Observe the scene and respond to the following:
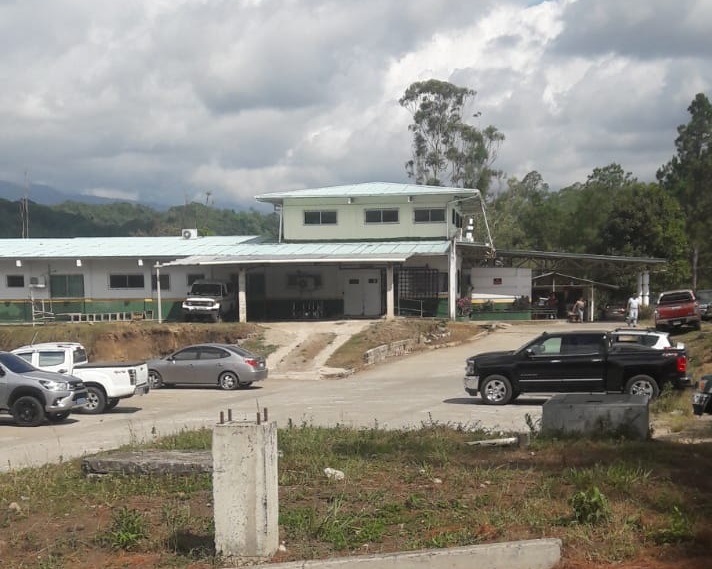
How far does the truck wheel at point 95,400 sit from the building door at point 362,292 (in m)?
21.2

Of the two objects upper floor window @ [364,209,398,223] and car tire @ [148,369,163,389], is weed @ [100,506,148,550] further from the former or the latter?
upper floor window @ [364,209,398,223]

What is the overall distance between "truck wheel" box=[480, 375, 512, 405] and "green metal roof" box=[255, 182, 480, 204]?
21.5 meters

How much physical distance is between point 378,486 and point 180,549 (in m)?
2.28

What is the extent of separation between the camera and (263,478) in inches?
245

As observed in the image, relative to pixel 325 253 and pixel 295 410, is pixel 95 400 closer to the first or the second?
pixel 295 410

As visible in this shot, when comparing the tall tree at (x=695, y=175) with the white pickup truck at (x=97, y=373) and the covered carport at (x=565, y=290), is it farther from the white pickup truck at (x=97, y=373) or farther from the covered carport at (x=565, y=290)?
the white pickup truck at (x=97, y=373)

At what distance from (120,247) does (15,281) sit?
5.74m

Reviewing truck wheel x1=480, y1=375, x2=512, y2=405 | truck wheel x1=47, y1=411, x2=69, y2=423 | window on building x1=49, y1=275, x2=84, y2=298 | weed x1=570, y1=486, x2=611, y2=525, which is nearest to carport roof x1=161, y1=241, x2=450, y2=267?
window on building x1=49, y1=275, x2=84, y2=298

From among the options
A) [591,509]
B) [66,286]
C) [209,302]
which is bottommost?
[591,509]

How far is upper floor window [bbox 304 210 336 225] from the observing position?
4059cm

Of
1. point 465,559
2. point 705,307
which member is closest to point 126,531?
point 465,559

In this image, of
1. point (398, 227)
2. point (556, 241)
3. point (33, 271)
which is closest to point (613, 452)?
point (398, 227)

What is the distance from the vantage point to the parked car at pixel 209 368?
2391cm

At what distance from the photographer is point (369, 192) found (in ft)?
132
